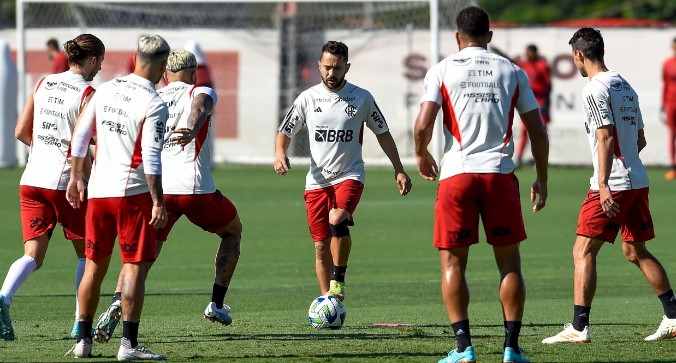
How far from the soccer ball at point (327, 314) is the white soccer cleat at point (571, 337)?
161cm

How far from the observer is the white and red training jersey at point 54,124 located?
920 cm

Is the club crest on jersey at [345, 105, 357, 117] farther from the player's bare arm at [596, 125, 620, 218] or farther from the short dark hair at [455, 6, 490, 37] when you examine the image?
the short dark hair at [455, 6, 490, 37]

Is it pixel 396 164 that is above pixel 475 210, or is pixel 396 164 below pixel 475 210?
above

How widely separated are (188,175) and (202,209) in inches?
11.1

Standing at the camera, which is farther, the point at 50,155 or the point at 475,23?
the point at 50,155

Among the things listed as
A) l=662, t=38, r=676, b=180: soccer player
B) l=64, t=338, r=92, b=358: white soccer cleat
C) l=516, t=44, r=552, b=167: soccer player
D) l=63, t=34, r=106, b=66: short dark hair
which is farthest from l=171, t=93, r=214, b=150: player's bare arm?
l=516, t=44, r=552, b=167: soccer player

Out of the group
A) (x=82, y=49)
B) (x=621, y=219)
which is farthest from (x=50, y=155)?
(x=621, y=219)

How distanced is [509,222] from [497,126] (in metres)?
0.58

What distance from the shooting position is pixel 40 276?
528 inches

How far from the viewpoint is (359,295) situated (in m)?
12.1

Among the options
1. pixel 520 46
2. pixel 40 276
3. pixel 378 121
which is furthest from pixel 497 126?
pixel 520 46

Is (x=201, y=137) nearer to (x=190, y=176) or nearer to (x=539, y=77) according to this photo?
(x=190, y=176)

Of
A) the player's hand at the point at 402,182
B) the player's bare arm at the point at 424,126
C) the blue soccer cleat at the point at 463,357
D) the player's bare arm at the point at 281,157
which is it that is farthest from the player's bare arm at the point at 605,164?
the player's bare arm at the point at 281,157

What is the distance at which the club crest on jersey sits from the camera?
34.8ft
